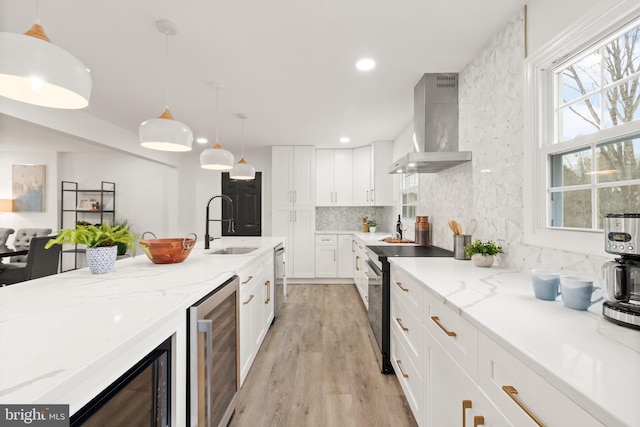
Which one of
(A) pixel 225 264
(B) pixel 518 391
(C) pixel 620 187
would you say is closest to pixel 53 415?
(B) pixel 518 391

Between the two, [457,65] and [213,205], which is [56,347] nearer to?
[457,65]

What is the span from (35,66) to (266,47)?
157cm

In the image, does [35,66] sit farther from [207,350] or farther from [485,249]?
[485,249]

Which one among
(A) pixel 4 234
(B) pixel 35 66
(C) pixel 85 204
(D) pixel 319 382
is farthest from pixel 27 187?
(D) pixel 319 382

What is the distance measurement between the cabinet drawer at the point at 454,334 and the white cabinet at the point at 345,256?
12.3 ft

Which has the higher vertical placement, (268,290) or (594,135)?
(594,135)

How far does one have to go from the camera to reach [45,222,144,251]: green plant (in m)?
1.44

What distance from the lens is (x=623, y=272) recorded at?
0.88 meters

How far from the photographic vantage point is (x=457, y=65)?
2.41 m

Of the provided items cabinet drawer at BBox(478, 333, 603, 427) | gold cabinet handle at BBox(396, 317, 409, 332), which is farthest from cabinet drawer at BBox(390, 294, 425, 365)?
cabinet drawer at BBox(478, 333, 603, 427)

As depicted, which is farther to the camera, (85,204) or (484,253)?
(85,204)

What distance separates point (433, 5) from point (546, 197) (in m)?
1.30

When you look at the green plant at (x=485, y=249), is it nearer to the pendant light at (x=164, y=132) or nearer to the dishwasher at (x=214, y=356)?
the dishwasher at (x=214, y=356)

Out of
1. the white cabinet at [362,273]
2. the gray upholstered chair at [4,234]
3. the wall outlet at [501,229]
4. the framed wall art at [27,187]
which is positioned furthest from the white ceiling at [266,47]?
the framed wall art at [27,187]
